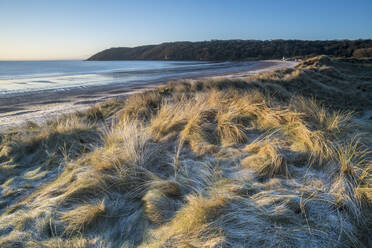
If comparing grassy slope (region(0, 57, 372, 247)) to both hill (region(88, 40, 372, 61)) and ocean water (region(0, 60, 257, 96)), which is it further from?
hill (region(88, 40, 372, 61))

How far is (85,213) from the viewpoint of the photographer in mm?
2107

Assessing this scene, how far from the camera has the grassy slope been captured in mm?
1745

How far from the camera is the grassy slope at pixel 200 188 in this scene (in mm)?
1745

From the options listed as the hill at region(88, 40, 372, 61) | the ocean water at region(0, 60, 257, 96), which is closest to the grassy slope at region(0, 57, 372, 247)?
the ocean water at region(0, 60, 257, 96)

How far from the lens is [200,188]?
2.27 metres

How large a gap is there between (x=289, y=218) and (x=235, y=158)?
3.80 ft

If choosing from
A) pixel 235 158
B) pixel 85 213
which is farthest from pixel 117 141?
pixel 235 158

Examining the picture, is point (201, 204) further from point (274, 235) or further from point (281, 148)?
point (281, 148)

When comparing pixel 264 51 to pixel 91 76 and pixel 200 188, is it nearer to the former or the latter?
pixel 91 76

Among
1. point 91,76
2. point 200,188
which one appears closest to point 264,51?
point 91,76

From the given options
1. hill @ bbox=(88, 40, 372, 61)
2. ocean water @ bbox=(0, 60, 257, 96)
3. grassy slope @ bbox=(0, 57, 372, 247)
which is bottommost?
grassy slope @ bbox=(0, 57, 372, 247)

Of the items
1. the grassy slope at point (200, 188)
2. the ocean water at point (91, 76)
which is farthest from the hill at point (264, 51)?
the grassy slope at point (200, 188)

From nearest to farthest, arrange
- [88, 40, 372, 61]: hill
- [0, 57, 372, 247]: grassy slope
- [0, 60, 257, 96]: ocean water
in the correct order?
[0, 57, 372, 247]: grassy slope → [0, 60, 257, 96]: ocean water → [88, 40, 372, 61]: hill

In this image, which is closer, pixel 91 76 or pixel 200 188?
pixel 200 188
